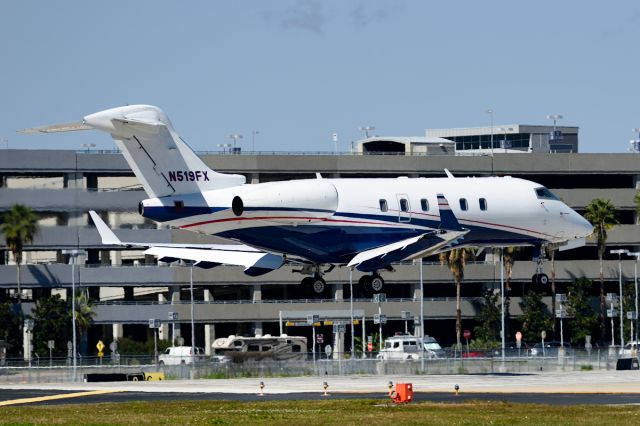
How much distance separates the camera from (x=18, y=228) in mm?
114312

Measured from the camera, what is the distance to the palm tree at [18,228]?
10850cm

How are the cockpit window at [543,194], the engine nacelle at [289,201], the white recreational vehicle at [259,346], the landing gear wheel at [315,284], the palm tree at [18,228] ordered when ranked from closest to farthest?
the engine nacelle at [289,201]
the landing gear wheel at [315,284]
the cockpit window at [543,194]
the palm tree at [18,228]
the white recreational vehicle at [259,346]

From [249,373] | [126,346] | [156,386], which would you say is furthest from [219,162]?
[156,386]

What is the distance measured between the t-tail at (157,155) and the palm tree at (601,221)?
7612cm

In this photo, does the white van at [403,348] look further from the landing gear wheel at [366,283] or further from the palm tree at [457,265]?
the landing gear wheel at [366,283]

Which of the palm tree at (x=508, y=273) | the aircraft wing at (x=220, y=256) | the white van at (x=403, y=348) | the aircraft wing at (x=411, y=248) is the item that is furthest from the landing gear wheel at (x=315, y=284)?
the palm tree at (x=508, y=273)

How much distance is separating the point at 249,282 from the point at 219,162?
11285 millimetres

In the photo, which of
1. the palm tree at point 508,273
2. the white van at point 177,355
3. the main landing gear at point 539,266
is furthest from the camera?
the palm tree at point 508,273

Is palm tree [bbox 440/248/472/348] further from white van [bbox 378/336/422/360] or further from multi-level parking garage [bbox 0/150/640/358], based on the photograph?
white van [bbox 378/336/422/360]

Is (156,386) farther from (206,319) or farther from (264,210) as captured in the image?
(206,319)

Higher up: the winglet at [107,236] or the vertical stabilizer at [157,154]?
the vertical stabilizer at [157,154]

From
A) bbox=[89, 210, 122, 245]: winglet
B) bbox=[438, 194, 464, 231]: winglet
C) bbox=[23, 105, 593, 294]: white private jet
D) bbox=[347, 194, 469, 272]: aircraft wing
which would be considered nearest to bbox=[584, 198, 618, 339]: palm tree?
bbox=[23, 105, 593, 294]: white private jet

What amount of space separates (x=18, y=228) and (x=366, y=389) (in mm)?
45810

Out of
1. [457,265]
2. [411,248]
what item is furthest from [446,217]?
[457,265]
